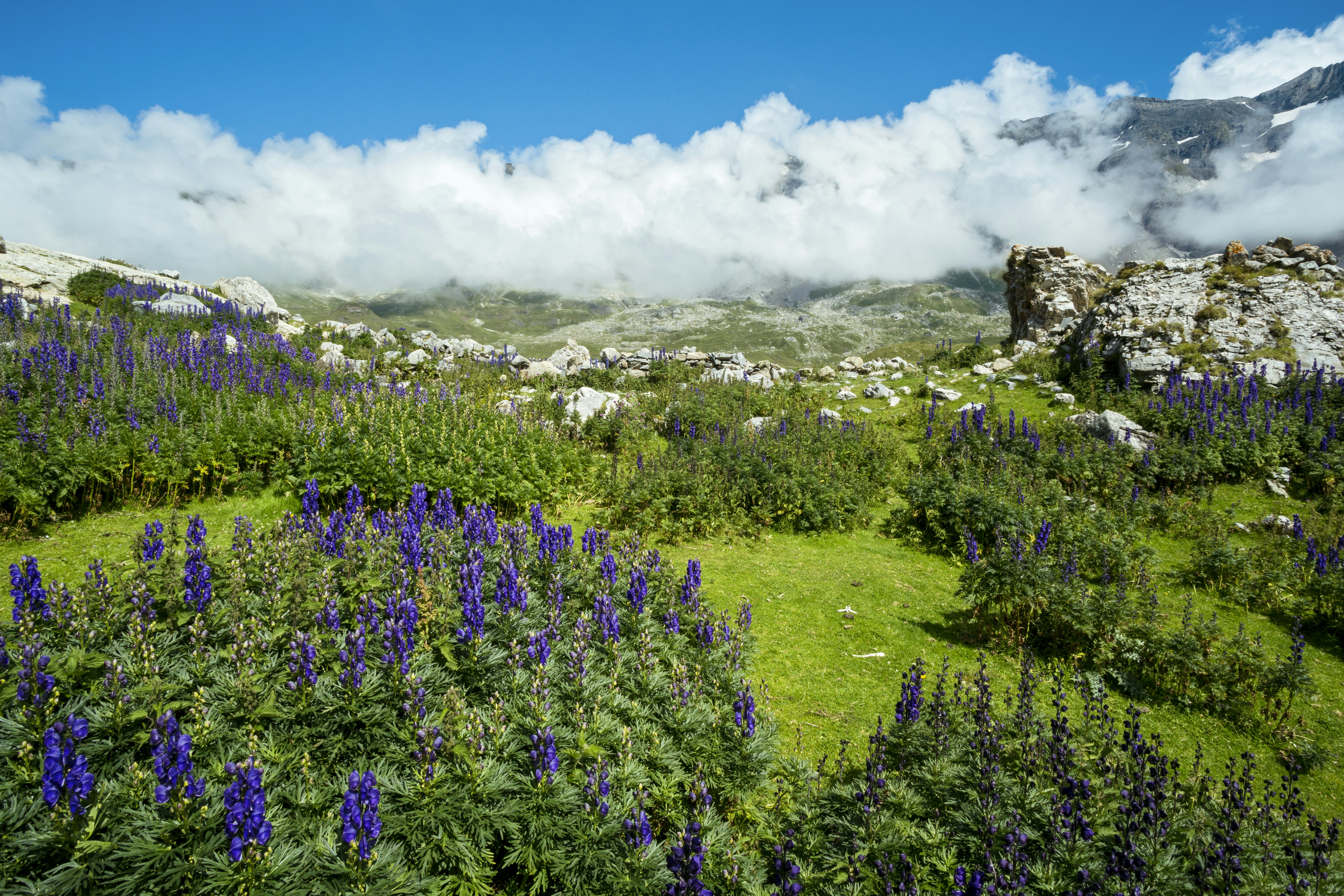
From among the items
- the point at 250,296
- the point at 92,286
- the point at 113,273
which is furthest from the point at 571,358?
the point at 113,273

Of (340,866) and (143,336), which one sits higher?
(143,336)

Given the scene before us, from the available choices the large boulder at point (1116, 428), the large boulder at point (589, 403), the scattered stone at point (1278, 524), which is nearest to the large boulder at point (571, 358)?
the large boulder at point (589, 403)

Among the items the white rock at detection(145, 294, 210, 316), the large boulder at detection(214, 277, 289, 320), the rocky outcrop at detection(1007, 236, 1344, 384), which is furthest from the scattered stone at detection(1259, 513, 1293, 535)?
the large boulder at detection(214, 277, 289, 320)

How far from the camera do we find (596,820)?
447 centimetres

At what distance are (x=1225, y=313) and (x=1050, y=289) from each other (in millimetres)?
10906

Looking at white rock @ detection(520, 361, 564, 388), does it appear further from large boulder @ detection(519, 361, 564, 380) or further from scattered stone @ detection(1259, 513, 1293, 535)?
scattered stone @ detection(1259, 513, 1293, 535)

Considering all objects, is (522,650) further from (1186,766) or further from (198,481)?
(198,481)

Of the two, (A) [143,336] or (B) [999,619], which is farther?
(A) [143,336]

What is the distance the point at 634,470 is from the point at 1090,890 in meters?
12.8

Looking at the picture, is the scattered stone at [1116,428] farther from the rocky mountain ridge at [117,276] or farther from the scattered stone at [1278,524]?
the rocky mountain ridge at [117,276]

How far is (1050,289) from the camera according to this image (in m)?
32.0

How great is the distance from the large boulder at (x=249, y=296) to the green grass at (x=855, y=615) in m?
23.1

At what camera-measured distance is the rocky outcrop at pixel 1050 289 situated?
30.9m

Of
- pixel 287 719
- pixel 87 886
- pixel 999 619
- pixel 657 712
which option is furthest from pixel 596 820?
pixel 999 619
